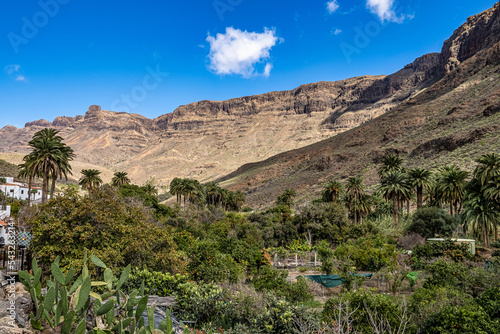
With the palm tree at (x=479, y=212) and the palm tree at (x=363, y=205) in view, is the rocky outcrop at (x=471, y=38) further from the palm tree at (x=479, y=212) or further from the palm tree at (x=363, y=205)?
the palm tree at (x=479, y=212)

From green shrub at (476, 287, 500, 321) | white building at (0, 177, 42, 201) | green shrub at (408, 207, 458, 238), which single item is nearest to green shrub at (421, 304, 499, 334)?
green shrub at (476, 287, 500, 321)

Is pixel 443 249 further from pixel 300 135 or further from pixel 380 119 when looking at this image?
pixel 300 135

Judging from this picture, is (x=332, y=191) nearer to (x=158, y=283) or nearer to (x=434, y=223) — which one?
(x=434, y=223)

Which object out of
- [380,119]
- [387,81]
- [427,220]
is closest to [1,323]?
[427,220]

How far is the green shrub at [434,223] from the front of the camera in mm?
33719

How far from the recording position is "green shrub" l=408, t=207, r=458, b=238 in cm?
3372

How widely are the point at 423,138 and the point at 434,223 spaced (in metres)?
51.4

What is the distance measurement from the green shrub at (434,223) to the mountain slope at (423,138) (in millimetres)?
21745

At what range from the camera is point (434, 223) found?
1334 inches

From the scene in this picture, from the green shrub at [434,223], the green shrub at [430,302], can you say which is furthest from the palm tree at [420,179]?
the green shrub at [430,302]

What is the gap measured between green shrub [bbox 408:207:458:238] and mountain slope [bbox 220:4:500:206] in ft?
71.3

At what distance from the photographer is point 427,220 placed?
34719mm

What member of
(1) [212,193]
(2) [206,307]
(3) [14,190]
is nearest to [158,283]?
(2) [206,307]

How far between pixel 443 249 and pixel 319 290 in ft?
40.2
